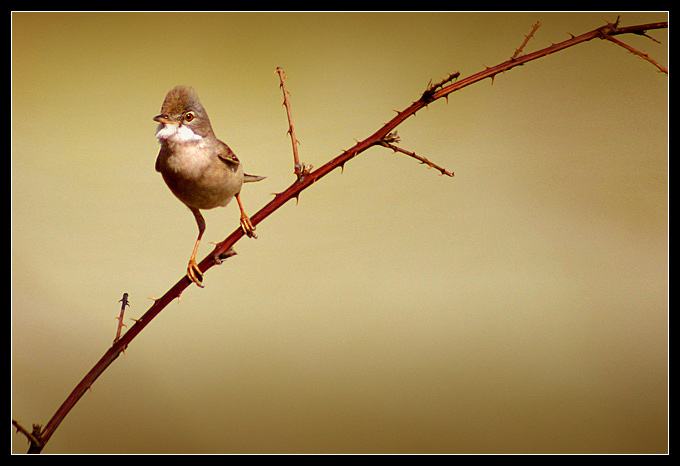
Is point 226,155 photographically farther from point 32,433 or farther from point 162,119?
point 32,433

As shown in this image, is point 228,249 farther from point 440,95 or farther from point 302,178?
point 440,95

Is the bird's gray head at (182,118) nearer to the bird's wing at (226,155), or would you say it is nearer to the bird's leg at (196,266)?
the bird's wing at (226,155)

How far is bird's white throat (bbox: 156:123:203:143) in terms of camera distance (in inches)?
24.5

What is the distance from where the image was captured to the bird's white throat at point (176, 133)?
0.62 metres

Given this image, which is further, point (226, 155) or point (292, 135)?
point (226, 155)

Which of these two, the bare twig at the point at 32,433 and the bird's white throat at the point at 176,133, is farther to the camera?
the bird's white throat at the point at 176,133

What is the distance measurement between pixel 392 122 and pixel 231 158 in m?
0.22

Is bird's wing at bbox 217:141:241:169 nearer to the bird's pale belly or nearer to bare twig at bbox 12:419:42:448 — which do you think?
the bird's pale belly

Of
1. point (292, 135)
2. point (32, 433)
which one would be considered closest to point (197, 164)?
point (292, 135)

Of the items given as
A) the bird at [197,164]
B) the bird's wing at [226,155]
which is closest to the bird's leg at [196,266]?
the bird at [197,164]

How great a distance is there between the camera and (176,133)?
2.08ft

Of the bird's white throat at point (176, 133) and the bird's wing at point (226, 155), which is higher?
the bird's wing at point (226, 155)

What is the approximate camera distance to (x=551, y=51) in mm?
548

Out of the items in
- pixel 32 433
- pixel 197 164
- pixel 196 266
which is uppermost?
pixel 197 164
